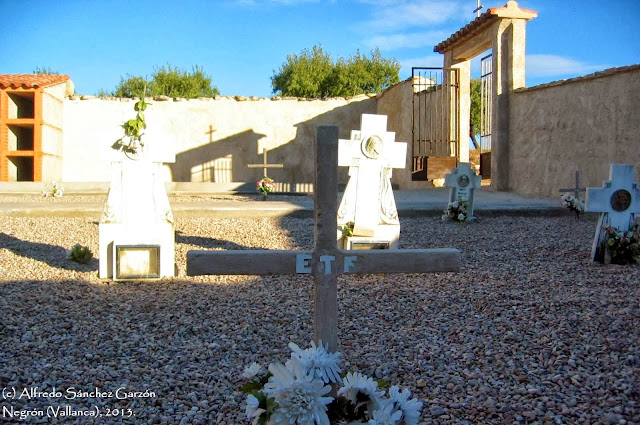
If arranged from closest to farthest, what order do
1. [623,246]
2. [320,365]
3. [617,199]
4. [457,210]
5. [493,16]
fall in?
[320,365]
[623,246]
[617,199]
[457,210]
[493,16]

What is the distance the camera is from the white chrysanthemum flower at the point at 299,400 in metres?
1.68

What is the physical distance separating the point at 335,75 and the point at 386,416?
27.2 meters

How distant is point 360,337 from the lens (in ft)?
10.8

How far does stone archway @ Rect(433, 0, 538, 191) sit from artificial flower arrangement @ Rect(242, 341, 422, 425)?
10799 millimetres

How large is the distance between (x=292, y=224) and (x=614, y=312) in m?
4.70

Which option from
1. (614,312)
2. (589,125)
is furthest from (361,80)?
(614,312)

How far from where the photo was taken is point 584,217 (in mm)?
8273

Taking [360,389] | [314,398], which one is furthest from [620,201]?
[314,398]

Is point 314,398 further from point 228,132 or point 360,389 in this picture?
point 228,132

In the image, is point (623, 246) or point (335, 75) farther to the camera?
point (335, 75)

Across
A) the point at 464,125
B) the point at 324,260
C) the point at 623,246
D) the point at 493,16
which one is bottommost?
the point at 623,246

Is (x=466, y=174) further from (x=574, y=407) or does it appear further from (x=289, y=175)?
(x=289, y=175)

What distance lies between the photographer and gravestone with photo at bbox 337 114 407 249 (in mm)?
5520

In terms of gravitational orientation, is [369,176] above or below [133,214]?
above
